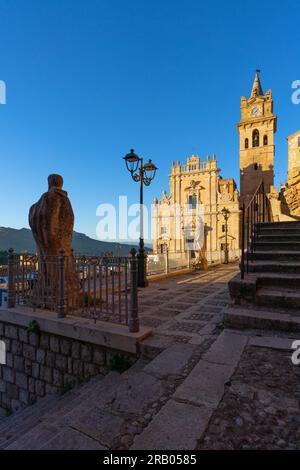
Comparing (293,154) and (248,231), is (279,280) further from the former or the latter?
(293,154)

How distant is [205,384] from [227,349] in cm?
83

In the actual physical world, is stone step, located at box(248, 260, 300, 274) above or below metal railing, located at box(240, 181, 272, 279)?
below

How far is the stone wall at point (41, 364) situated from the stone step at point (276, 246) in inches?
167

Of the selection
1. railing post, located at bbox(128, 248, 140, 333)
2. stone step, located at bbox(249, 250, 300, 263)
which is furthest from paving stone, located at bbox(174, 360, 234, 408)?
stone step, located at bbox(249, 250, 300, 263)

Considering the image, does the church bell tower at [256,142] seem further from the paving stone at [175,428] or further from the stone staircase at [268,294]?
the paving stone at [175,428]

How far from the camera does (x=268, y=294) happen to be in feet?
12.8

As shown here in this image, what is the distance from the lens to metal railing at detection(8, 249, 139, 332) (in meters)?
4.25

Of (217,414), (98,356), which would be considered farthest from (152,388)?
(98,356)

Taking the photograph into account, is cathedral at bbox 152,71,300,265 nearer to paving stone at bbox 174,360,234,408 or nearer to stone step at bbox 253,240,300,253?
stone step at bbox 253,240,300,253

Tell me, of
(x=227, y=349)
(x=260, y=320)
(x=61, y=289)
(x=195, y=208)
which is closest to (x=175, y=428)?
(x=227, y=349)

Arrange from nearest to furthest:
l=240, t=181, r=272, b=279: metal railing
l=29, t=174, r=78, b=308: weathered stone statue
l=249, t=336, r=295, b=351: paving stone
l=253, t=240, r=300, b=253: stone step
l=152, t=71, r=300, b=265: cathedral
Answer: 1. l=249, t=336, r=295, b=351: paving stone
2. l=240, t=181, r=272, b=279: metal railing
3. l=29, t=174, r=78, b=308: weathered stone statue
4. l=253, t=240, r=300, b=253: stone step
5. l=152, t=71, r=300, b=265: cathedral

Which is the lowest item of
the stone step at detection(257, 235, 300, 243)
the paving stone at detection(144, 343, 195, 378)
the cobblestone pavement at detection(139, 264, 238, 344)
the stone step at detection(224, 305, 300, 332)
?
the cobblestone pavement at detection(139, 264, 238, 344)

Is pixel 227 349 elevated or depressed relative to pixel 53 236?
depressed

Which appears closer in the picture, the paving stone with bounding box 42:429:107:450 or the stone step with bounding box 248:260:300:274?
the paving stone with bounding box 42:429:107:450
